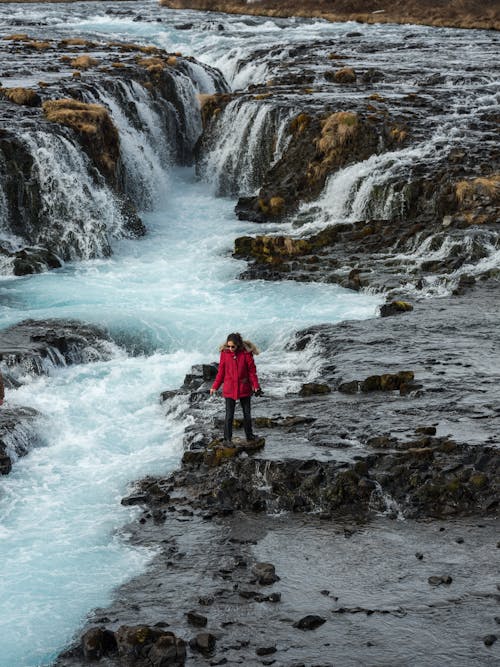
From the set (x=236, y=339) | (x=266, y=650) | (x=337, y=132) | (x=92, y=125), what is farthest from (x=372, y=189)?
(x=266, y=650)

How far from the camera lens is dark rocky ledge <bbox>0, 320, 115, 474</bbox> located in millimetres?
17422

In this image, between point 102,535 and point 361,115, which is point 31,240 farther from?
point 102,535

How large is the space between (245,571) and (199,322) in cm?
1173

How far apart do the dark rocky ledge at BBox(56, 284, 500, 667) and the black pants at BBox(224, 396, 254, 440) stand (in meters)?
0.33

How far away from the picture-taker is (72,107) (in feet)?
113

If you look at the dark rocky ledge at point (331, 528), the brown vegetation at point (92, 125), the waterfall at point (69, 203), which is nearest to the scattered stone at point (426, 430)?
the dark rocky ledge at point (331, 528)

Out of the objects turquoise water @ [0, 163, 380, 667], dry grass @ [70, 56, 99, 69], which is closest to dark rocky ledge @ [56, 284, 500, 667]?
turquoise water @ [0, 163, 380, 667]

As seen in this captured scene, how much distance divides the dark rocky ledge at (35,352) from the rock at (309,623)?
7.78 meters

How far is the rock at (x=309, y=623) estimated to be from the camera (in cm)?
1072

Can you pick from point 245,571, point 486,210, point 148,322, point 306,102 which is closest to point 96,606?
point 245,571

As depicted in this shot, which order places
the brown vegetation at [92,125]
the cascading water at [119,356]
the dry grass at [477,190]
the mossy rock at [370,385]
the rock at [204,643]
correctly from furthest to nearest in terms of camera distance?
the brown vegetation at [92,125] < the dry grass at [477,190] < the mossy rock at [370,385] < the cascading water at [119,356] < the rock at [204,643]

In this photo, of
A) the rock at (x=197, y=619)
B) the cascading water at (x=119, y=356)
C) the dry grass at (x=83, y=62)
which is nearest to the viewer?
the rock at (x=197, y=619)

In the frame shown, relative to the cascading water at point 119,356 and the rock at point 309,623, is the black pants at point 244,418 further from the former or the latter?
the rock at point 309,623

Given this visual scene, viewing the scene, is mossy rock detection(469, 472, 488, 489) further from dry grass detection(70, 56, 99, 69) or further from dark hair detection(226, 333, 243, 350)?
dry grass detection(70, 56, 99, 69)
